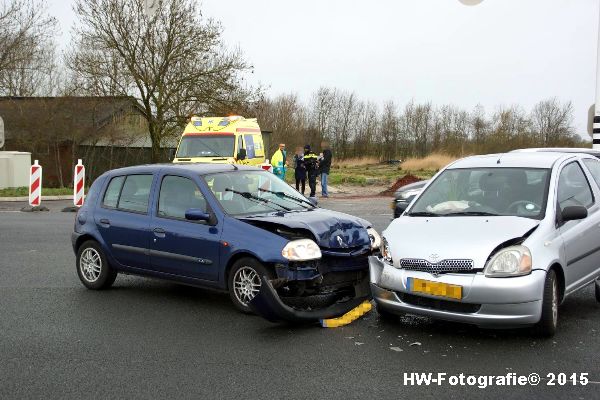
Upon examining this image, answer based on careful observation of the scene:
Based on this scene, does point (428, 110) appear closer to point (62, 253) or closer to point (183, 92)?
point (183, 92)

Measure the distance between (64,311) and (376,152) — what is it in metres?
65.1

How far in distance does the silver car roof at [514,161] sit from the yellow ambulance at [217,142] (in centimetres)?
1058

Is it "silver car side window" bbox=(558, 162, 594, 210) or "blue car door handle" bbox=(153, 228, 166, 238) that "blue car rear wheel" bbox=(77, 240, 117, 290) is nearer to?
"blue car door handle" bbox=(153, 228, 166, 238)

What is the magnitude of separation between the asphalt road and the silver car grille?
0.65m

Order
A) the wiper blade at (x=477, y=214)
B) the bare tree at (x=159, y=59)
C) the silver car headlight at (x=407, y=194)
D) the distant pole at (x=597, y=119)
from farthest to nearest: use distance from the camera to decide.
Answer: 1. the bare tree at (x=159, y=59)
2. the distant pole at (x=597, y=119)
3. the silver car headlight at (x=407, y=194)
4. the wiper blade at (x=477, y=214)

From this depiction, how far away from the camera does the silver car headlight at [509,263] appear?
5141 millimetres

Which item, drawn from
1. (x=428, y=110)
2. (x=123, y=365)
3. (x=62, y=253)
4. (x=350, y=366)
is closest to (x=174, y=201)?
(x=123, y=365)

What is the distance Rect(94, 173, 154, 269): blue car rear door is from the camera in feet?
23.6

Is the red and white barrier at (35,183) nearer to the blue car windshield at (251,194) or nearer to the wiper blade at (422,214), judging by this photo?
the blue car windshield at (251,194)

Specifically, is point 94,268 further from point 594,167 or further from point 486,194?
point 594,167

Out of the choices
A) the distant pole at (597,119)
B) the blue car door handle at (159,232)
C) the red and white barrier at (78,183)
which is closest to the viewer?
the blue car door handle at (159,232)

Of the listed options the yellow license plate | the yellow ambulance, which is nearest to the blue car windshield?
the yellow license plate

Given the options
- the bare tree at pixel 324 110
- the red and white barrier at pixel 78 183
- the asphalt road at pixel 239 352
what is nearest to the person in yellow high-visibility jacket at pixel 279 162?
the red and white barrier at pixel 78 183

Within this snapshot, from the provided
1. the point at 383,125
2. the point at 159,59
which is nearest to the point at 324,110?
the point at 383,125
